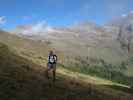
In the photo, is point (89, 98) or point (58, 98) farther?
point (89, 98)

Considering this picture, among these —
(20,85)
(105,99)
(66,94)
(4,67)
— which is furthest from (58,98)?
(4,67)

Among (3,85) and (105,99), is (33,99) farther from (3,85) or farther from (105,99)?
(105,99)

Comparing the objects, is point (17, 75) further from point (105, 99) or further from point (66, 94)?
point (105, 99)

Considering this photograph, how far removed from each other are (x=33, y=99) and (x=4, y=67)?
13.6 metres

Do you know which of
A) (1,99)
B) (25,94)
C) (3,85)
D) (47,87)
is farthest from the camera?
(47,87)

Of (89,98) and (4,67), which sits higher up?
(4,67)

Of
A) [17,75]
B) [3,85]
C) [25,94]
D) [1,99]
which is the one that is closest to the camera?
[1,99]

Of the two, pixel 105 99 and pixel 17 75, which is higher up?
pixel 17 75

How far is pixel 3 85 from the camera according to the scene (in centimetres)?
2459

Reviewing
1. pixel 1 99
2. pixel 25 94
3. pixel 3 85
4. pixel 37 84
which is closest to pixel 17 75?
pixel 37 84

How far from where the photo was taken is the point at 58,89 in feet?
89.8

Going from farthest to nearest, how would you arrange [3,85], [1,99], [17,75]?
1. [17,75]
2. [3,85]
3. [1,99]

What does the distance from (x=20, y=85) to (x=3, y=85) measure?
64.9 inches

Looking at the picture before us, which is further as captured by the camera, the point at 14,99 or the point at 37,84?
the point at 37,84
